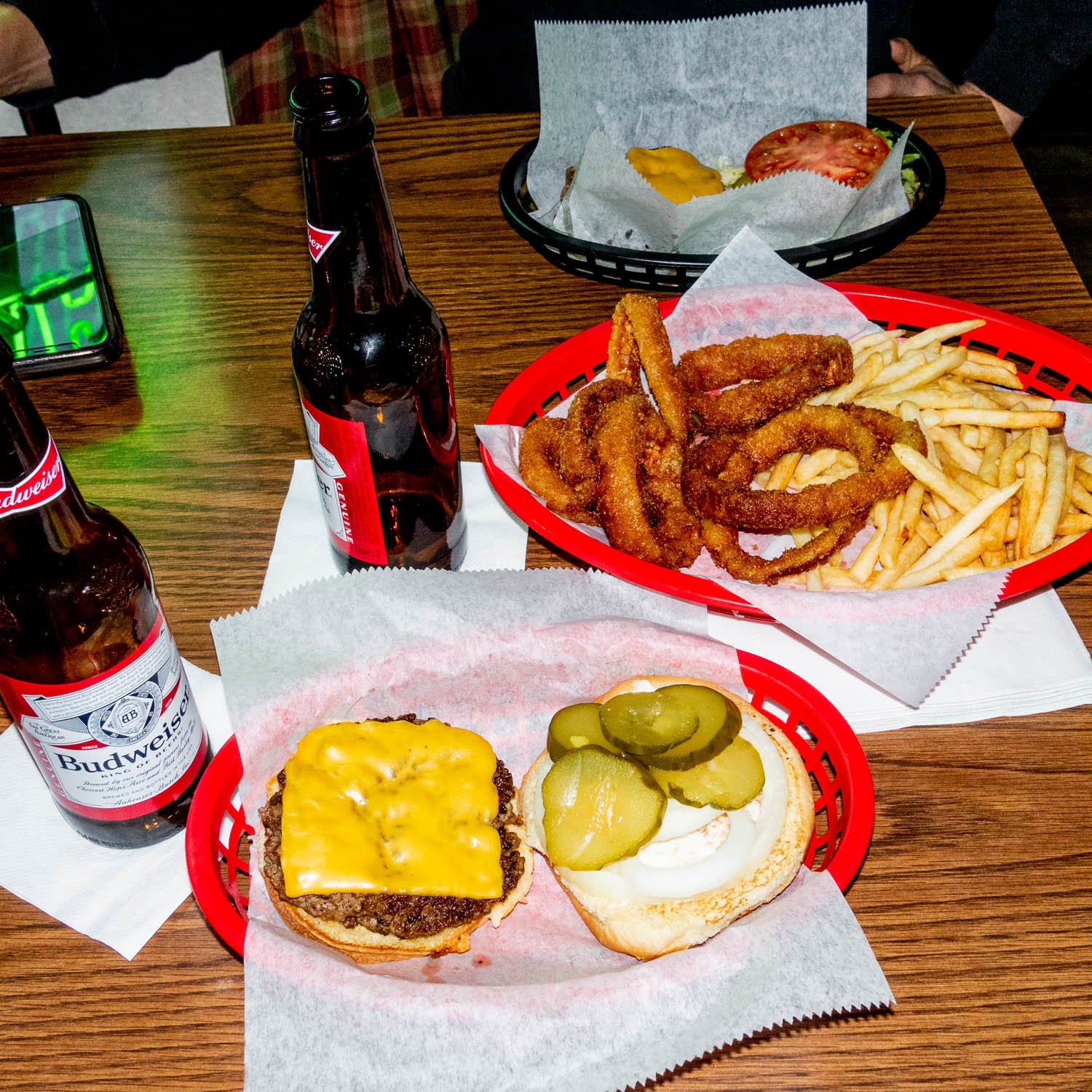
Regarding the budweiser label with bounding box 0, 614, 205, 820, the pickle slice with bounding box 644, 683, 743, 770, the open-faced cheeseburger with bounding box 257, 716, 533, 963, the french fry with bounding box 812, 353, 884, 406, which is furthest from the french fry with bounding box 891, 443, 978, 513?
the budweiser label with bounding box 0, 614, 205, 820

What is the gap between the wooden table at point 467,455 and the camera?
3.65 ft

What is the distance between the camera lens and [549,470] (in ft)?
5.38

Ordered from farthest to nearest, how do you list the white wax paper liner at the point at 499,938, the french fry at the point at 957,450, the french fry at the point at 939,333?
the french fry at the point at 939,333
the french fry at the point at 957,450
the white wax paper liner at the point at 499,938

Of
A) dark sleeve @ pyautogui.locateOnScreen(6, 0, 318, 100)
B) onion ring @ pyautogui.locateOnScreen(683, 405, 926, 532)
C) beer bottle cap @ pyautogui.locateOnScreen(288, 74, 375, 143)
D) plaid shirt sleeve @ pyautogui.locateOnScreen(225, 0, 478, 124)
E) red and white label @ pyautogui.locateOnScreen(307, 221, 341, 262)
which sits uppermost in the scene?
beer bottle cap @ pyautogui.locateOnScreen(288, 74, 375, 143)

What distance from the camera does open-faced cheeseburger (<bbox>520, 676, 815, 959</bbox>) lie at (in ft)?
3.78

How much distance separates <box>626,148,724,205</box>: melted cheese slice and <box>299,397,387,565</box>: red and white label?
110 cm

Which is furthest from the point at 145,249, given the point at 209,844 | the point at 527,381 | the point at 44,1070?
the point at 44,1070

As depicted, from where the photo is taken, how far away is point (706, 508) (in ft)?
5.31

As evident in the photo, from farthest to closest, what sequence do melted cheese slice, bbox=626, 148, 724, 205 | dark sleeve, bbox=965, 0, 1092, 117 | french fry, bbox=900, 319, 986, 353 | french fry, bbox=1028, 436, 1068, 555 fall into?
dark sleeve, bbox=965, 0, 1092, 117 → melted cheese slice, bbox=626, 148, 724, 205 → french fry, bbox=900, 319, 986, 353 → french fry, bbox=1028, 436, 1068, 555

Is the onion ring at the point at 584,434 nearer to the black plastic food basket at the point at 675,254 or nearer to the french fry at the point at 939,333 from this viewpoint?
the black plastic food basket at the point at 675,254

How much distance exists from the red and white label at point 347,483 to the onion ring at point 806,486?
1.65ft

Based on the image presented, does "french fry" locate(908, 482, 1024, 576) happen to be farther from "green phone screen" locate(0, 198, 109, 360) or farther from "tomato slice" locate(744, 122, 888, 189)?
"green phone screen" locate(0, 198, 109, 360)

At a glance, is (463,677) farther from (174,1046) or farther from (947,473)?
(947,473)

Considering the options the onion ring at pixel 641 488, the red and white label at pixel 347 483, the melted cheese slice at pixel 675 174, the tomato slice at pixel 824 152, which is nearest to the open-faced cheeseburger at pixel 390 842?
the red and white label at pixel 347 483
